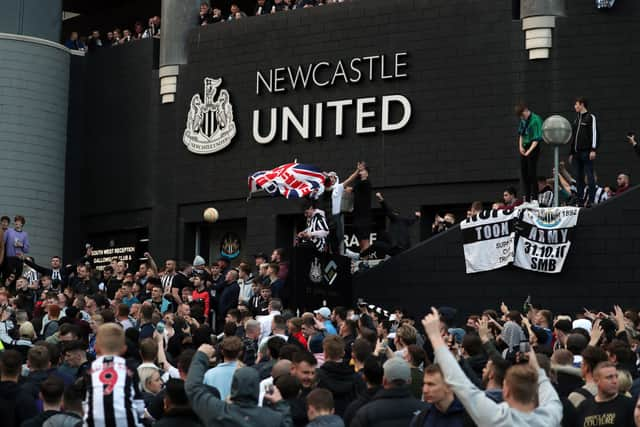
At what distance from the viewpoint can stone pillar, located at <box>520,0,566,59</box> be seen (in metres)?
27.0

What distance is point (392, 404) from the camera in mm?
9188

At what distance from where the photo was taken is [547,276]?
22.2 m

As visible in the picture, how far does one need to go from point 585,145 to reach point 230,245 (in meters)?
11.3

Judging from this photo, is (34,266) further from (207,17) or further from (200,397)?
(200,397)

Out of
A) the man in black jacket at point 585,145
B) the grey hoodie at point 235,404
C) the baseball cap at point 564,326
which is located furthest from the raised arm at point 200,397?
the man in black jacket at point 585,145

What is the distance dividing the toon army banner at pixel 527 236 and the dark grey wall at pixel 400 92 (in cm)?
463

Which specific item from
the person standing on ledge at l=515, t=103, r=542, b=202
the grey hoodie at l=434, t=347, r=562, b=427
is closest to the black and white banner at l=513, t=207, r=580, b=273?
the person standing on ledge at l=515, t=103, r=542, b=202

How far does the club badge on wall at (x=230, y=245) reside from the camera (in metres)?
31.4

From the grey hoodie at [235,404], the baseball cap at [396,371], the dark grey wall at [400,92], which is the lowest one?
the grey hoodie at [235,404]

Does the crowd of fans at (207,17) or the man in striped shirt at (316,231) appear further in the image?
the crowd of fans at (207,17)

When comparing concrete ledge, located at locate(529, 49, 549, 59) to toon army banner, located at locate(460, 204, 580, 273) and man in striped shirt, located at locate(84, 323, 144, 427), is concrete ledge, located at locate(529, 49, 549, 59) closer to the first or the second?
toon army banner, located at locate(460, 204, 580, 273)

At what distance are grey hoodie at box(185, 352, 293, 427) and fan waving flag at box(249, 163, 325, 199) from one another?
15281 mm

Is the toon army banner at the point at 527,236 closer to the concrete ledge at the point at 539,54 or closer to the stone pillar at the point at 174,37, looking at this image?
the concrete ledge at the point at 539,54

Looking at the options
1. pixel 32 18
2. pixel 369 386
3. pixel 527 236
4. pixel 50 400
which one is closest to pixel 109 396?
pixel 50 400
